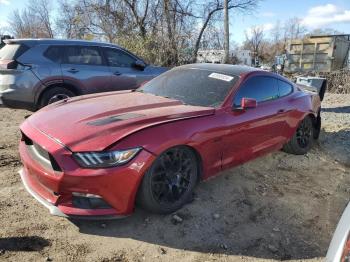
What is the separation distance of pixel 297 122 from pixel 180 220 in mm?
2909

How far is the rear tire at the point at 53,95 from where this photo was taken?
7.02 metres

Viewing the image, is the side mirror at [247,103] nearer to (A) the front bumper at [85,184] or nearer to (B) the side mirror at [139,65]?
(A) the front bumper at [85,184]

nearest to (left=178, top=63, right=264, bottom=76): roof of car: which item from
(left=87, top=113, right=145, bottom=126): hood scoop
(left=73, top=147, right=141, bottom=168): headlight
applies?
(left=87, top=113, right=145, bottom=126): hood scoop

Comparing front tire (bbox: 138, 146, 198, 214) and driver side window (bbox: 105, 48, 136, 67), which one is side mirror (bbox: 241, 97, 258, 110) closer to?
front tire (bbox: 138, 146, 198, 214)

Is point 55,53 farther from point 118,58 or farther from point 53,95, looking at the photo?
point 118,58

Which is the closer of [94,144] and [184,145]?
[94,144]

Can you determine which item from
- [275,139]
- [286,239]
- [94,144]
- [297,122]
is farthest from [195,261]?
[297,122]

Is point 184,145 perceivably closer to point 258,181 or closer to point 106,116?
point 106,116

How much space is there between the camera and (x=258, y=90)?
16.4 ft

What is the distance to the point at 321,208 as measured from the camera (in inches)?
174

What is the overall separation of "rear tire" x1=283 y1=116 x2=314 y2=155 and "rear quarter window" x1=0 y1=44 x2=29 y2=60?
496 centimetres

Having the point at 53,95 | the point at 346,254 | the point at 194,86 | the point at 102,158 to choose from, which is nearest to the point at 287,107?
the point at 194,86

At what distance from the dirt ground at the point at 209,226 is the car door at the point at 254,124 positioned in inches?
17.4

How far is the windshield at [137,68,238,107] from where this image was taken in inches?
177
